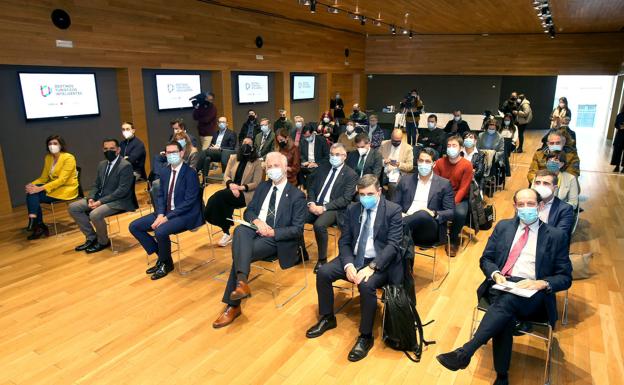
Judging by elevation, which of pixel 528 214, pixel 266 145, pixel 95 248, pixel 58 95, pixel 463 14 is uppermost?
pixel 463 14

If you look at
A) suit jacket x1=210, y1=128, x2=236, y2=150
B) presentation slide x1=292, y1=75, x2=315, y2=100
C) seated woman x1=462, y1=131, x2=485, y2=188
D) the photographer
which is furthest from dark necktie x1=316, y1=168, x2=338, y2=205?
presentation slide x1=292, y1=75, x2=315, y2=100

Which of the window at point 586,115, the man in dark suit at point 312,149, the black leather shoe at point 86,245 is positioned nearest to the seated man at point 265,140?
the man in dark suit at point 312,149

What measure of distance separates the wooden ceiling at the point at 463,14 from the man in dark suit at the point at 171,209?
597 centimetres

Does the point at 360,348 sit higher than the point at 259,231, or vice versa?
the point at 259,231

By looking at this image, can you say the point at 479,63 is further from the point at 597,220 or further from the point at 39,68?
the point at 39,68

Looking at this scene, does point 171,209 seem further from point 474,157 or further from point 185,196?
point 474,157

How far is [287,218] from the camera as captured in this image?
4.34m

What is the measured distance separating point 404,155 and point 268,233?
3489mm

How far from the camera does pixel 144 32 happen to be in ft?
28.0

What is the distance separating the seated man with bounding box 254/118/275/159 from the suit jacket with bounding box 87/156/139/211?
2.79 m

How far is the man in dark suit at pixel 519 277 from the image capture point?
3.04m

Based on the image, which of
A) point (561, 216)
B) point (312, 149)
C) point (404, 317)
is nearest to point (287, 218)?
point (404, 317)

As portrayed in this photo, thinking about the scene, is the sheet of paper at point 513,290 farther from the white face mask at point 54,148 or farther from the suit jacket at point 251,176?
the white face mask at point 54,148

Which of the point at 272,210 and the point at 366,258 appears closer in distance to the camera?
the point at 366,258
